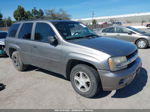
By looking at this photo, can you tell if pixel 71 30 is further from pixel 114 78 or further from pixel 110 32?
pixel 110 32

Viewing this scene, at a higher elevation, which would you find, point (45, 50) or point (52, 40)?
point (52, 40)

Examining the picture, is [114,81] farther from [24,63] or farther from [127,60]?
[24,63]

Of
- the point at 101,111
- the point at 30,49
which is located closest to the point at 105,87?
the point at 101,111

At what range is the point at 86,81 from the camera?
338cm

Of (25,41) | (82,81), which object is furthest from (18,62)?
(82,81)

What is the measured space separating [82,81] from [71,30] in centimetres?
160

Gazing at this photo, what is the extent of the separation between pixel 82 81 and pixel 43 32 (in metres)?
1.85

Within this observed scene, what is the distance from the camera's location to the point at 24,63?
507 centimetres

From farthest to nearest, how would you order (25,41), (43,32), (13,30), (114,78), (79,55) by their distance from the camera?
(13,30) → (25,41) → (43,32) → (79,55) → (114,78)

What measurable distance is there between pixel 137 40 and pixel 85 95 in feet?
22.5

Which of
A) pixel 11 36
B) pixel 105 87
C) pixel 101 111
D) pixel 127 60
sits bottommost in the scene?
pixel 101 111

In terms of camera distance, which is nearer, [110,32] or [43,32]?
[43,32]

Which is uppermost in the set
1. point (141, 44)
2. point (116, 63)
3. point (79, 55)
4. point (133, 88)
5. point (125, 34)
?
→ point (125, 34)

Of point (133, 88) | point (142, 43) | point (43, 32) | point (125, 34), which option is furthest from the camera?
point (125, 34)
